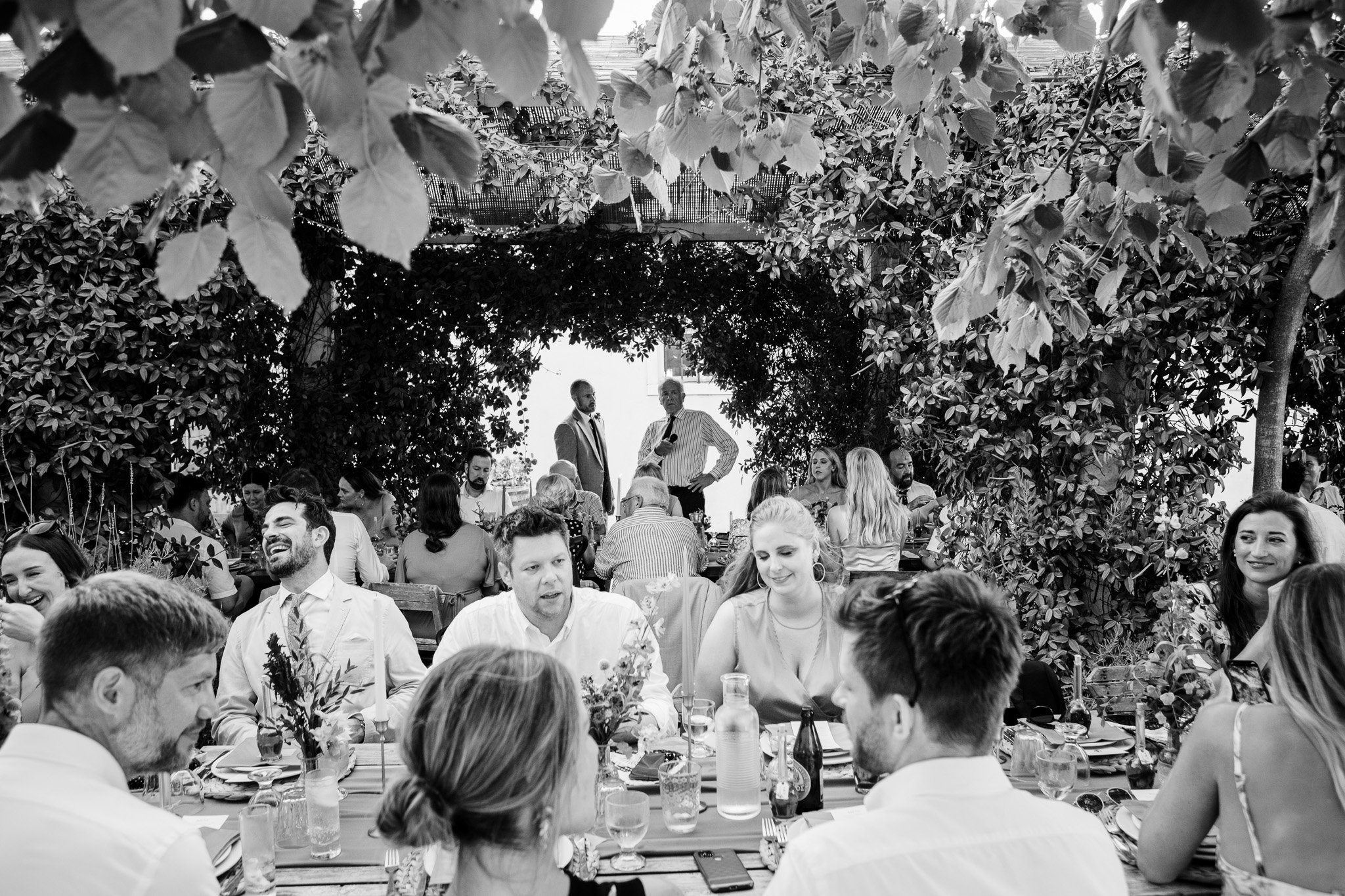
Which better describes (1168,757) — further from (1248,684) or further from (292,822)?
(292,822)

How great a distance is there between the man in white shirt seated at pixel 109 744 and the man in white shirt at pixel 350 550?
3740mm

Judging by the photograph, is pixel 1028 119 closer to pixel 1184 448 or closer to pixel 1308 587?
pixel 1184 448

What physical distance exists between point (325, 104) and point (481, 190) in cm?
671

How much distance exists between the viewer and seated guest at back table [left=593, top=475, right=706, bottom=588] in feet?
18.5

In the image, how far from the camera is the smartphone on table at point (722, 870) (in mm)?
2125

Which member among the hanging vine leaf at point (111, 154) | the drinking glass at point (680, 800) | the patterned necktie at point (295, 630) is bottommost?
the drinking glass at point (680, 800)

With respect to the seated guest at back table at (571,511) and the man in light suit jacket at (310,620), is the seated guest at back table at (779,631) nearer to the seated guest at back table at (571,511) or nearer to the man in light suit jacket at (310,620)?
the man in light suit jacket at (310,620)

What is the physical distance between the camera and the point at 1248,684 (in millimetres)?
2609

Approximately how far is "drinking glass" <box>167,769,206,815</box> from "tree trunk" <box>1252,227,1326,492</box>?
5385 mm

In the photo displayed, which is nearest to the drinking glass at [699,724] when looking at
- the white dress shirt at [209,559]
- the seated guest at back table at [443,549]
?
the seated guest at back table at [443,549]

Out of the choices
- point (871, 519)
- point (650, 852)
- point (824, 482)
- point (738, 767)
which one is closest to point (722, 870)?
point (650, 852)

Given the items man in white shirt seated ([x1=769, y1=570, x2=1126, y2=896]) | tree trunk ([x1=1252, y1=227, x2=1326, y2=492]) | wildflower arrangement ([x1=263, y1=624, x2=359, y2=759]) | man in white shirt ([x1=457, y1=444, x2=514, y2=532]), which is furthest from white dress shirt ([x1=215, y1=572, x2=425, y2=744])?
tree trunk ([x1=1252, y1=227, x2=1326, y2=492])

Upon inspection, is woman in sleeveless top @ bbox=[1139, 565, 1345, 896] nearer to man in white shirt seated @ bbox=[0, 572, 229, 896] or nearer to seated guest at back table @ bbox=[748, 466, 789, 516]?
man in white shirt seated @ bbox=[0, 572, 229, 896]

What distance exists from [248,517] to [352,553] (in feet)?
7.47
